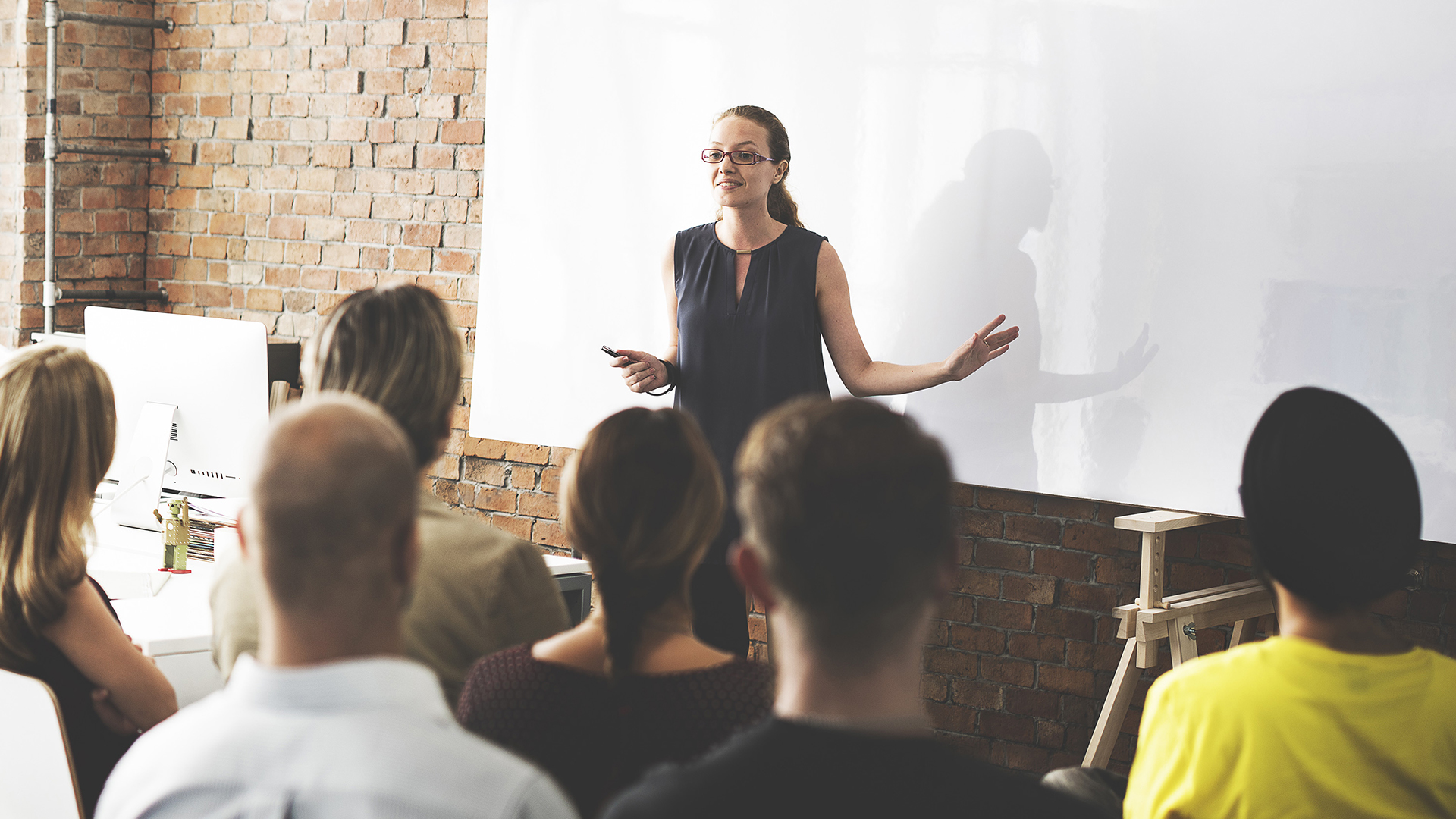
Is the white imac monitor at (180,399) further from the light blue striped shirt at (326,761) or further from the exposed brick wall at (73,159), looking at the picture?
the exposed brick wall at (73,159)

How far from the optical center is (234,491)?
248 centimetres

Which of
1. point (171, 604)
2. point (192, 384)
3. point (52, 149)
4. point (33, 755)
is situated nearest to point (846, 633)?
point (33, 755)

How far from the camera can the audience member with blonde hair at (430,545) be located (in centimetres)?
138

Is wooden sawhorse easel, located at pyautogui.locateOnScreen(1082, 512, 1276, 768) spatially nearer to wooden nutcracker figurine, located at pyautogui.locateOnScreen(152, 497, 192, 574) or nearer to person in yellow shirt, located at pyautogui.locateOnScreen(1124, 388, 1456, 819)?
person in yellow shirt, located at pyautogui.locateOnScreen(1124, 388, 1456, 819)

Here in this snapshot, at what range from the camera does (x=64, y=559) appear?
1.49 metres

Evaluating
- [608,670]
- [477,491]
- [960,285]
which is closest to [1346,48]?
[960,285]

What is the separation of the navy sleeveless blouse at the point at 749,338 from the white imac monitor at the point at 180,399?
0.86 meters

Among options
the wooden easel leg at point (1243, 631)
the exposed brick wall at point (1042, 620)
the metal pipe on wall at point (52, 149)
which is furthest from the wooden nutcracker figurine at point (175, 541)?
the metal pipe on wall at point (52, 149)

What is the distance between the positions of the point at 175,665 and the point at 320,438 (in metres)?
1.20

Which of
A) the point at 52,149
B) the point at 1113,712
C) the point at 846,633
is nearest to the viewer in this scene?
the point at 846,633

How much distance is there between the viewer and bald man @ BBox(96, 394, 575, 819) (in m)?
0.83

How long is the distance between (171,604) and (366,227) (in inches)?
82.7

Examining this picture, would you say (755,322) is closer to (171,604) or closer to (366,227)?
Result: (171,604)

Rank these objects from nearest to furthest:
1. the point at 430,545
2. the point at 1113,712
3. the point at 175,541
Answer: the point at 430,545, the point at 175,541, the point at 1113,712
